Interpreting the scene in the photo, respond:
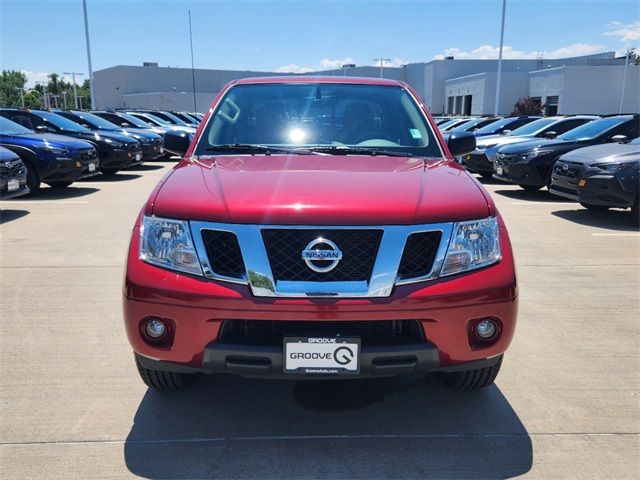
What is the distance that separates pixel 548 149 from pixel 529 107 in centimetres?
3756

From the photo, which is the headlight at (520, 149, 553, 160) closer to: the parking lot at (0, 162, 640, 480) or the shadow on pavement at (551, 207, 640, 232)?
the shadow on pavement at (551, 207, 640, 232)

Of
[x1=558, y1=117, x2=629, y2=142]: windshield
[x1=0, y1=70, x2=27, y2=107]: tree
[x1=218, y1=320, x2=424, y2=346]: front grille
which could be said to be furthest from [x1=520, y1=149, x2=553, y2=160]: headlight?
[x1=0, y1=70, x2=27, y2=107]: tree

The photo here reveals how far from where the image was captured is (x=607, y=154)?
27.0 feet

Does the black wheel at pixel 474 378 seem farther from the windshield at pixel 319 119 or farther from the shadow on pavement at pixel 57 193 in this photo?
the shadow on pavement at pixel 57 193

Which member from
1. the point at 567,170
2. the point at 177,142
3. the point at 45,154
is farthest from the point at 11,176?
the point at 567,170

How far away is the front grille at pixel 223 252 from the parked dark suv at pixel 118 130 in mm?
12600

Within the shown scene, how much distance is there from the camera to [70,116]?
14227mm

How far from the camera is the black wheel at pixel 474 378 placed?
2.91 metres

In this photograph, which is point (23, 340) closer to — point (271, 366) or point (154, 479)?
point (154, 479)

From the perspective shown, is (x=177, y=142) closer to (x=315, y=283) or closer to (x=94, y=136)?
(x=315, y=283)

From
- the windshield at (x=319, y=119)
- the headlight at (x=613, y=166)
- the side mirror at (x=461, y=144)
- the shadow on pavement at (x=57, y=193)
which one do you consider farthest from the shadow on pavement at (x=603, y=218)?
the shadow on pavement at (x=57, y=193)

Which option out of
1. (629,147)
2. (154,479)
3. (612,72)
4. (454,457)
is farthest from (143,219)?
(612,72)

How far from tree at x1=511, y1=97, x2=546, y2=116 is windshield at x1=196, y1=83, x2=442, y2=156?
44358 millimetres

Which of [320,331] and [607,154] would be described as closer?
[320,331]
